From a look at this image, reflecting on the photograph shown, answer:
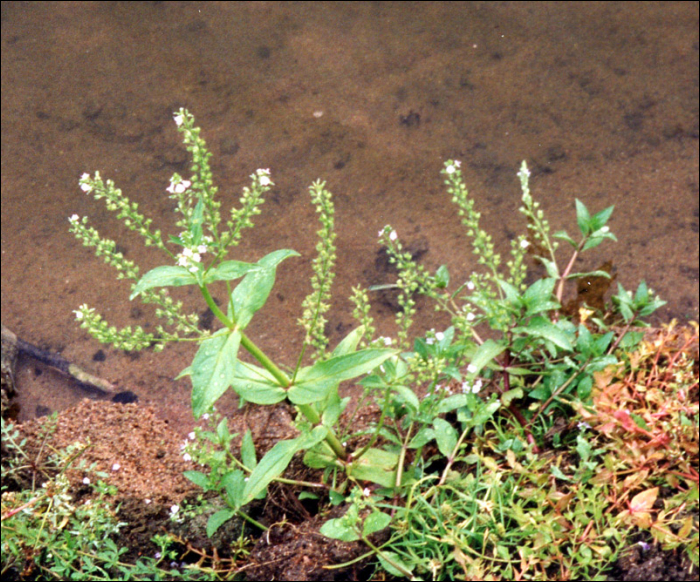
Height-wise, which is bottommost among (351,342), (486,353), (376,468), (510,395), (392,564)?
(392,564)

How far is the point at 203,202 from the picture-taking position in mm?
1648

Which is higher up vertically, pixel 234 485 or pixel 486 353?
pixel 486 353

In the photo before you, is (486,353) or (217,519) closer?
(217,519)

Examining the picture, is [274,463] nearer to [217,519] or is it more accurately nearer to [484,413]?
[217,519]

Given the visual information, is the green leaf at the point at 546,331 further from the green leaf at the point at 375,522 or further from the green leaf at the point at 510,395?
the green leaf at the point at 375,522

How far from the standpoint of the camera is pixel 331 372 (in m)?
1.78

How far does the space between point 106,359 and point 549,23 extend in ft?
8.66

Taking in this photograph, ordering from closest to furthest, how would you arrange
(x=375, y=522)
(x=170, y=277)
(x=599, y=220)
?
(x=170, y=277)
(x=375, y=522)
(x=599, y=220)

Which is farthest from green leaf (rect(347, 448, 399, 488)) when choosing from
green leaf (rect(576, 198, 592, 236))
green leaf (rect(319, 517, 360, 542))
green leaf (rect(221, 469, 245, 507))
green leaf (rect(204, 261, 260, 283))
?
green leaf (rect(576, 198, 592, 236))

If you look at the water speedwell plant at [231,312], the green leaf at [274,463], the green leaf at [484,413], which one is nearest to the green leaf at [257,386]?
the water speedwell plant at [231,312]

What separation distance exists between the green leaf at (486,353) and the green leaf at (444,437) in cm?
18

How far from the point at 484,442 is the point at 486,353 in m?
0.28

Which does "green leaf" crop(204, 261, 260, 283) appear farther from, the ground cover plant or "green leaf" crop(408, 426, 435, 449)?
"green leaf" crop(408, 426, 435, 449)

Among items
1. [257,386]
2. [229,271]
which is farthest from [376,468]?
[229,271]
